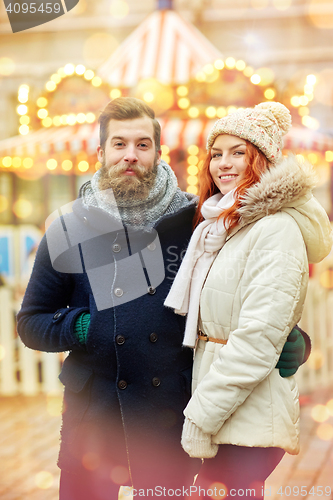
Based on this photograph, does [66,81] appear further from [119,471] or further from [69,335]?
[119,471]

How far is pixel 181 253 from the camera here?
1.87 meters

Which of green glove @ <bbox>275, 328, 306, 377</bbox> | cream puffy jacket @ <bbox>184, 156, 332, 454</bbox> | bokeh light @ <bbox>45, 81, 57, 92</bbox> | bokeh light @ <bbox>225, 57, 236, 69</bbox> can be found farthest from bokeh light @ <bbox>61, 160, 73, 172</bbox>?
green glove @ <bbox>275, 328, 306, 377</bbox>

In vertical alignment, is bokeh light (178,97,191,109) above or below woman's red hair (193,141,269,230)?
above

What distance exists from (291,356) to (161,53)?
17.2ft

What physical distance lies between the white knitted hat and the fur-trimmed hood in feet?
0.44

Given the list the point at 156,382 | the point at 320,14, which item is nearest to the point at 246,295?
→ the point at 156,382

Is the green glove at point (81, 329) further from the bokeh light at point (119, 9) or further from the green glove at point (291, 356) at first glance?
the bokeh light at point (119, 9)

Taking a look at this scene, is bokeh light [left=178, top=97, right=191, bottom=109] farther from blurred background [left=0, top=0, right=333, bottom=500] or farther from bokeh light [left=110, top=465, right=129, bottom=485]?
bokeh light [left=110, top=465, right=129, bottom=485]

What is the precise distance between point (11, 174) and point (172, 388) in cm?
723

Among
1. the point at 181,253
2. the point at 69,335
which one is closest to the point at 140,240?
Answer: the point at 181,253

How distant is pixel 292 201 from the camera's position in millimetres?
1549

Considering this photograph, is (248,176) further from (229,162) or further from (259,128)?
(259,128)

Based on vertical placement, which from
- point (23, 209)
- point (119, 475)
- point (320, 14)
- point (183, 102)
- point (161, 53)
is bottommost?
point (119, 475)

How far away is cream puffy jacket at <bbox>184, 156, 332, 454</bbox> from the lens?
4.70 feet
